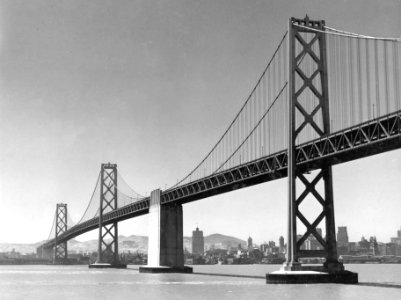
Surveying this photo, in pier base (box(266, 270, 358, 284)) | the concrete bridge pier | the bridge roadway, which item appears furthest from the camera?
the concrete bridge pier

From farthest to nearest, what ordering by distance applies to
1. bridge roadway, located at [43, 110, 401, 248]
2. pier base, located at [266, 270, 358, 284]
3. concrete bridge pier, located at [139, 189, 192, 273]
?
concrete bridge pier, located at [139, 189, 192, 273] < pier base, located at [266, 270, 358, 284] < bridge roadway, located at [43, 110, 401, 248]

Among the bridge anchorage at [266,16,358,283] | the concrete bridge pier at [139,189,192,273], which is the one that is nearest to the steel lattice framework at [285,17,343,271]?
the bridge anchorage at [266,16,358,283]

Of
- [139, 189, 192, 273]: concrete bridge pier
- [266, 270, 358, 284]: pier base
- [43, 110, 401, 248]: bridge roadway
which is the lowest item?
[266, 270, 358, 284]: pier base

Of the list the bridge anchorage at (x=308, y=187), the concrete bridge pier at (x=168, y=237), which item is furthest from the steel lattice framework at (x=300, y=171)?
the concrete bridge pier at (x=168, y=237)

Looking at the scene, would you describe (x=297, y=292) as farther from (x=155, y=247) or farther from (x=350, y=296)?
(x=155, y=247)

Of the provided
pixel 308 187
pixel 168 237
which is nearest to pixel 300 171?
pixel 308 187

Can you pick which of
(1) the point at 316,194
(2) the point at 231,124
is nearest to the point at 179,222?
(2) the point at 231,124

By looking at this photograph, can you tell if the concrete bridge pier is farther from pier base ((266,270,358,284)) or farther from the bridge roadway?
pier base ((266,270,358,284))

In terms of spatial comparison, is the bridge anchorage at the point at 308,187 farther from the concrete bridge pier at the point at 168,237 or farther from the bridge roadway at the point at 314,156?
the concrete bridge pier at the point at 168,237

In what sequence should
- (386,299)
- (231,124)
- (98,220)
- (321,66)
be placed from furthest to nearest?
(98,220) < (231,124) < (321,66) < (386,299)
